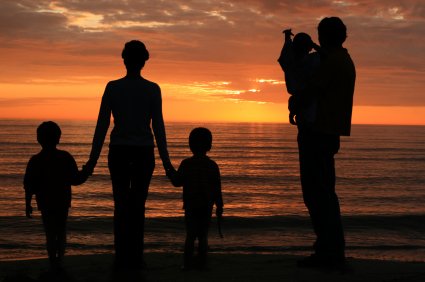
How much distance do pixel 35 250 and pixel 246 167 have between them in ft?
109

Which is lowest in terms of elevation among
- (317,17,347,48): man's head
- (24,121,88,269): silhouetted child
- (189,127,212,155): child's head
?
(24,121,88,269): silhouetted child

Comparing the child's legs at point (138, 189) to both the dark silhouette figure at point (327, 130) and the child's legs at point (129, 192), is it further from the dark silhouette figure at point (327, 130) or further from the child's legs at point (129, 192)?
the dark silhouette figure at point (327, 130)

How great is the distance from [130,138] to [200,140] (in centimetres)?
74

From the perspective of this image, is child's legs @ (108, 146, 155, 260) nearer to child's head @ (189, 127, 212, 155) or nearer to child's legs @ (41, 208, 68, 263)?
child's head @ (189, 127, 212, 155)

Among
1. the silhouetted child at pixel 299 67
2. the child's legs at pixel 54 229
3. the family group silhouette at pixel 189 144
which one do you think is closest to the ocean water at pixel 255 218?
the child's legs at pixel 54 229

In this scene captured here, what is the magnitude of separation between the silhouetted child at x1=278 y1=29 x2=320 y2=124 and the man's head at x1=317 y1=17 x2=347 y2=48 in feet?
0.39

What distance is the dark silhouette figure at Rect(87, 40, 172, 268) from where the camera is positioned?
18.8 feet

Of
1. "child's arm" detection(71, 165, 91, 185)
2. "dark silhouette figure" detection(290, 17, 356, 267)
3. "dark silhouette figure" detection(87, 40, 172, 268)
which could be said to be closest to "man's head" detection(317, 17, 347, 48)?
"dark silhouette figure" detection(290, 17, 356, 267)

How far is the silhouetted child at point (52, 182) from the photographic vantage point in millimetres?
5836

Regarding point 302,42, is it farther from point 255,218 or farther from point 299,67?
point 255,218

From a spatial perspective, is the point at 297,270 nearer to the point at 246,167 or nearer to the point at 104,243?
the point at 104,243

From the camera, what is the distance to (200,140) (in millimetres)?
5945

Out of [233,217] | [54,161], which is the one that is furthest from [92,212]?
[54,161]

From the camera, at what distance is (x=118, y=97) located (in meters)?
5.77
